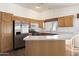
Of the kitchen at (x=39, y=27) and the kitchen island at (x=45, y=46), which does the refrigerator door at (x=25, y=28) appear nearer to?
the kitchen at (x=39, y=27)

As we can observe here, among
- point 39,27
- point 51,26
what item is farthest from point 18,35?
point 51,26

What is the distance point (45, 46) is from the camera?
2984 mm

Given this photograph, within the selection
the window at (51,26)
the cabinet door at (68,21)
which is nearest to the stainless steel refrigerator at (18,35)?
the window at (51,26)

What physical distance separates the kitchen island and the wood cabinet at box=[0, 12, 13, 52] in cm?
141

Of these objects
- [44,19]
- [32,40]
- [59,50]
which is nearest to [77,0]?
[32,40]

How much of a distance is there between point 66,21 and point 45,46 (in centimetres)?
243

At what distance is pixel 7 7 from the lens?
4398 millimetres

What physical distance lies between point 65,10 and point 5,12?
89.5 inches

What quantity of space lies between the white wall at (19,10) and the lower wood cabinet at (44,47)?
1877 millimetres

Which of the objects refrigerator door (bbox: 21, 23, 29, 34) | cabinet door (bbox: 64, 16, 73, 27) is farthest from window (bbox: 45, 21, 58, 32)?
refrigerator door (bbox: 21, 23, 29, 34)

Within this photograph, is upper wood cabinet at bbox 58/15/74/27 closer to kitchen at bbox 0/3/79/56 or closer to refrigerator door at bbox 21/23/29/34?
kitchen at bbox 0/3/79/56

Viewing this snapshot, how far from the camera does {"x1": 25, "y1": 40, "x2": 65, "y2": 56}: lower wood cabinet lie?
2.93 metres

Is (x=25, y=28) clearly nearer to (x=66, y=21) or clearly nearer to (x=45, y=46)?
(x=66, y=21)

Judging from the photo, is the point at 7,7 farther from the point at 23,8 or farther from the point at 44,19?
the point at 44,19
